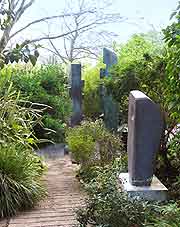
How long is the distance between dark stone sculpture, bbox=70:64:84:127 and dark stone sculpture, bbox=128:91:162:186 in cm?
337

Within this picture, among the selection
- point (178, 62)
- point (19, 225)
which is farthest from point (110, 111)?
point (178, 62)

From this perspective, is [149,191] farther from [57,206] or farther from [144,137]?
[57,206]

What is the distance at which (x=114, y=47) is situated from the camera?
7637 mm

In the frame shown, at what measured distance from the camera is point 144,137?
334 centimetres

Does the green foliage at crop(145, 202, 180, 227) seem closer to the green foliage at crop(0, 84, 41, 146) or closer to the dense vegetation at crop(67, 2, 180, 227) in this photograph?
the dense vegetation at crop(67, 2, 180, 227)

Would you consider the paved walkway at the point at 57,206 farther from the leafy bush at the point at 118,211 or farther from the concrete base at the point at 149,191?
the concrete base at the point at 149,191

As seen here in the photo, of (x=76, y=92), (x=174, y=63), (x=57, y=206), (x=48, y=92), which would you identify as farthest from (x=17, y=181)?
(x=76, y=92)

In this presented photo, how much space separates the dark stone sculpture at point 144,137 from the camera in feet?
10.9

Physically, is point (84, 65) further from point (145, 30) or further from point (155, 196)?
point (155, 196)

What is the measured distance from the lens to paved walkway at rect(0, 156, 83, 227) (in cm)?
330

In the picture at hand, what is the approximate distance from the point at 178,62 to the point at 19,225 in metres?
1.76

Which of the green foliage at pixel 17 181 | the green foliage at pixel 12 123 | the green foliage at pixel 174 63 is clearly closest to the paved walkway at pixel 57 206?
the green foliage at pixel 17 181

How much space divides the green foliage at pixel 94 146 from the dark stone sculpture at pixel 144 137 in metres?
1.25

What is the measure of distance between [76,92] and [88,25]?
5.70 ft
